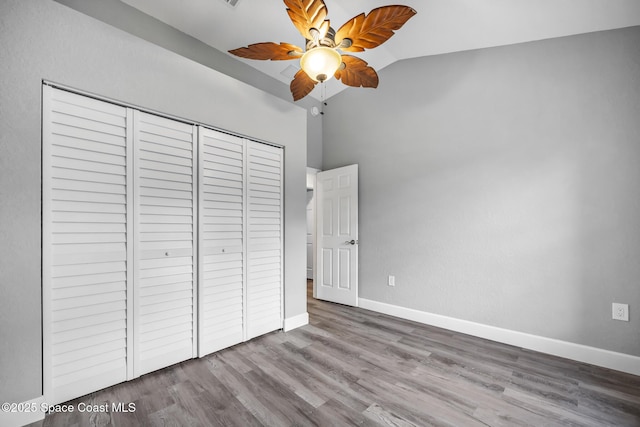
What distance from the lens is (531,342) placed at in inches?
101

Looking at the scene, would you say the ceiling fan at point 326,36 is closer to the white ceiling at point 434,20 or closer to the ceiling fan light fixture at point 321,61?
the ceiling fan light fixture at point 321,61

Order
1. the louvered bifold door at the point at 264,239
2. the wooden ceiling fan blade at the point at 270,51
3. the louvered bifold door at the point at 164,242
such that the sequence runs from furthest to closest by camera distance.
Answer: the louvered bifold door at the point at 264,239 < the louvered bifold door at the point at 164,242 < the wooden ceiling fan blade at the point at 270,51

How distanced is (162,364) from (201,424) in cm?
76

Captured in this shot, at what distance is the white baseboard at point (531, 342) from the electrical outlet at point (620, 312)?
286 millimetres

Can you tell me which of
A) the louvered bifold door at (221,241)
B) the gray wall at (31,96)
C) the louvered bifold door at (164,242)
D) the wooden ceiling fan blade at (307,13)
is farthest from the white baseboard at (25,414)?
the wooden ceiling fan blade at (307,13)

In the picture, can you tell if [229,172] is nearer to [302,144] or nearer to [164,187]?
[164,187]

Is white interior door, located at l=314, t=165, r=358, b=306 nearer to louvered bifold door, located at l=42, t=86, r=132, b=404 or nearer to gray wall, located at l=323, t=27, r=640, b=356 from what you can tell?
gray wall, located at l=323, t=27, r=640, b=356

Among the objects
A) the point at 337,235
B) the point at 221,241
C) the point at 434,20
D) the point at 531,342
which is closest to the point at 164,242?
the point at 221,241

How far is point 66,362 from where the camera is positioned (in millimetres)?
1702

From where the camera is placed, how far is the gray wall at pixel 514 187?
7.35 ft

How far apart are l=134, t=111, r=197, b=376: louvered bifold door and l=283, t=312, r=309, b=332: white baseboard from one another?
3.10 feet

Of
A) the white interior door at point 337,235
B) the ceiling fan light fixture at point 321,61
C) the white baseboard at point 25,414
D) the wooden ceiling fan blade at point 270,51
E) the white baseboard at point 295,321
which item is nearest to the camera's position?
the white baseboard at point 25,414

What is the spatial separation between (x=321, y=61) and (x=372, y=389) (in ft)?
7.46

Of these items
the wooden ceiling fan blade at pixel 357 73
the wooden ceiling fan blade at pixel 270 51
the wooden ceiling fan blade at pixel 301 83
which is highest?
Result: the wooden ceiling fan blade at pixel 270 51
